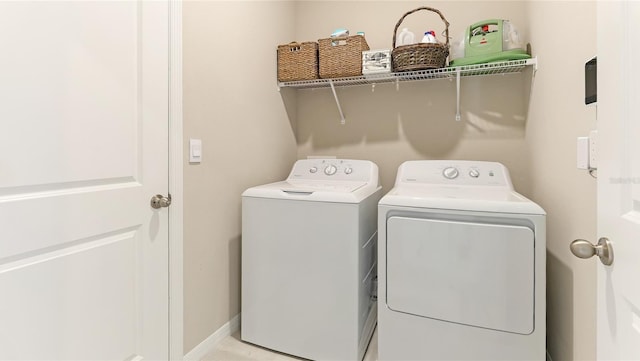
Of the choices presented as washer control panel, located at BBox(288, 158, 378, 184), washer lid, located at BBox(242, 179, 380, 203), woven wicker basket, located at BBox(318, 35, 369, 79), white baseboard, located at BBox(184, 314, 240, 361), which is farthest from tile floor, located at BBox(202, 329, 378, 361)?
woven wicker basket, located at BBox(318, 35, 369, 79)

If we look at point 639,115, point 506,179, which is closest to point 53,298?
point 639,115

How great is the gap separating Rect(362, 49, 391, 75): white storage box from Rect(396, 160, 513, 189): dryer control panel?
0.63m

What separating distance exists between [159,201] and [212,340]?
0.89 m

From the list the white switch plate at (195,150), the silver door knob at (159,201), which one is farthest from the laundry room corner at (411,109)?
the silver door knob at (159,201)

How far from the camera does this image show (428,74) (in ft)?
6.68

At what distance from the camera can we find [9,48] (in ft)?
3.10

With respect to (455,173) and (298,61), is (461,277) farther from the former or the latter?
(298,61)

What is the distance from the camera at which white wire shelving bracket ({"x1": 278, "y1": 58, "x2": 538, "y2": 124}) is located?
184 centimetres

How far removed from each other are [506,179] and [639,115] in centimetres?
132

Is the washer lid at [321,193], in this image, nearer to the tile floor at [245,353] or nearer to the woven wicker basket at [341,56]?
the woven wicker basket at [341,56]

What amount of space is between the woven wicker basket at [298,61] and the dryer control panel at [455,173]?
93 centimetres

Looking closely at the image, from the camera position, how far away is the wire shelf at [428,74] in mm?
1837

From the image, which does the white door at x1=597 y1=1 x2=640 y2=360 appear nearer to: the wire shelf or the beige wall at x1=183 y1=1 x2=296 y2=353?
the wire shelf

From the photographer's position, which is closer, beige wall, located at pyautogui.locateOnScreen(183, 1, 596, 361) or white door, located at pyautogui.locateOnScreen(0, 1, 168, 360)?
white door, located at pyautogui.locateOnScreen(0, 1, 168, 360)
